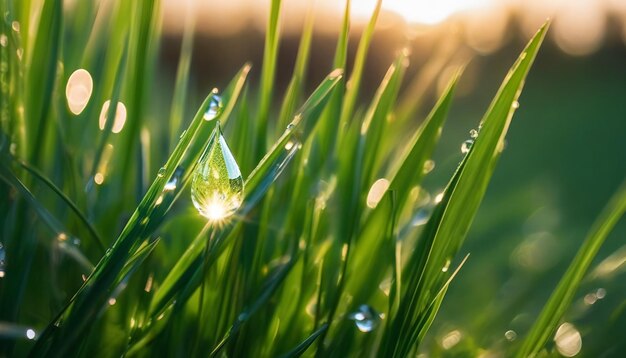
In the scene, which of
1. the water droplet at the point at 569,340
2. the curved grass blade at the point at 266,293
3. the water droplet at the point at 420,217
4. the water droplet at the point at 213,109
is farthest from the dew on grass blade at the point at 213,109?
the water droplet at the point at 569,340

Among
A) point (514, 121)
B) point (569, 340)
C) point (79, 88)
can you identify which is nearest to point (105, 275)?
point (569, 340)

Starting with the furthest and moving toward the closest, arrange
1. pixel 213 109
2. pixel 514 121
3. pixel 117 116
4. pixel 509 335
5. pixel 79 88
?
pixel 514 121 < pixel 79 88 < pixel 117 116 < pixel 509 335 < pixel 213 109

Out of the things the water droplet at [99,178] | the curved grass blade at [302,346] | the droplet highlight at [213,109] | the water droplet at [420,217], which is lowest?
the curved grass blade at [302,346]

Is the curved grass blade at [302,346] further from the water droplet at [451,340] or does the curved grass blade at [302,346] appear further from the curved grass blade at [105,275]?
the water droplet at [451,340]

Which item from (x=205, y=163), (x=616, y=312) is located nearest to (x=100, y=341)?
(x=205, y=163)

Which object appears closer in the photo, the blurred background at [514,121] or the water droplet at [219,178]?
the water droplet at [219,178]

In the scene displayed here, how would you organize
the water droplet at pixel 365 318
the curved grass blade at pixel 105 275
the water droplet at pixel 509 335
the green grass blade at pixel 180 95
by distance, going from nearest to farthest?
the curved grass blade at pixel 105 275 → the water droplet at pixel 365 318 → the water droplet at pixel 509 335 → the green grass blade at pixel 180 95

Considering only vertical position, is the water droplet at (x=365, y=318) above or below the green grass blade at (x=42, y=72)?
below

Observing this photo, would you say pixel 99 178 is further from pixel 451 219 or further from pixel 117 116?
pixel 451 219
